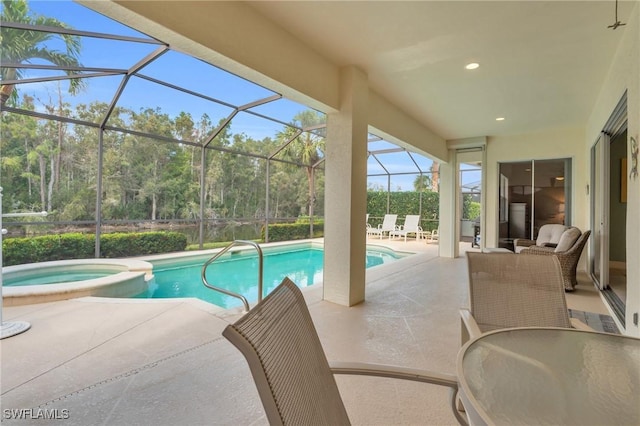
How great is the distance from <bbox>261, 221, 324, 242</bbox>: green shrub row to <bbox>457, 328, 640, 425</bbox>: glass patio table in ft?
27.8

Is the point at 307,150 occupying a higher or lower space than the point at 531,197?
higher

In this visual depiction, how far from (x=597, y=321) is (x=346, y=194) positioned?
3047mm

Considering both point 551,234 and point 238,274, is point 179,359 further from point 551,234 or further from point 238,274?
point 551,234

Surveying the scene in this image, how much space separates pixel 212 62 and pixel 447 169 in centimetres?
643

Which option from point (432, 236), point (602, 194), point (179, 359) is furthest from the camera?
point (432, 236)

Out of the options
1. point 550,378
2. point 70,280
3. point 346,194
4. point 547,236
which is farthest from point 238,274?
point 547,236

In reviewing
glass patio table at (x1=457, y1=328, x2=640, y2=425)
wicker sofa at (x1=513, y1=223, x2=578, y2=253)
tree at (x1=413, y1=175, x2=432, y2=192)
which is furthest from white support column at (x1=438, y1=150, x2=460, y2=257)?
glass patio table at (x1=457, y1=328, x2=640, y2=425)

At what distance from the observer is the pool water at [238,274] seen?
519cm

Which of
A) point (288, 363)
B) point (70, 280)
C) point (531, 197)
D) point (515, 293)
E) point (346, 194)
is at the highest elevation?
point (531, 197)

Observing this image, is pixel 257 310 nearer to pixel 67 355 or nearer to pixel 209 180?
pixel 67 355

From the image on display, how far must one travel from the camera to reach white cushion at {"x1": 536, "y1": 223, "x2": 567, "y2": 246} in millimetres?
A: 5530

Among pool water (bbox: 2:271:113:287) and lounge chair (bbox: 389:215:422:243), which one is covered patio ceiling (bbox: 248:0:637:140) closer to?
pool water (bbox: 2:271:113:287)

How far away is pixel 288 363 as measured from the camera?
709 millimetres

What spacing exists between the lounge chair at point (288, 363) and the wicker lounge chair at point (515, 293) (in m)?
0.99
